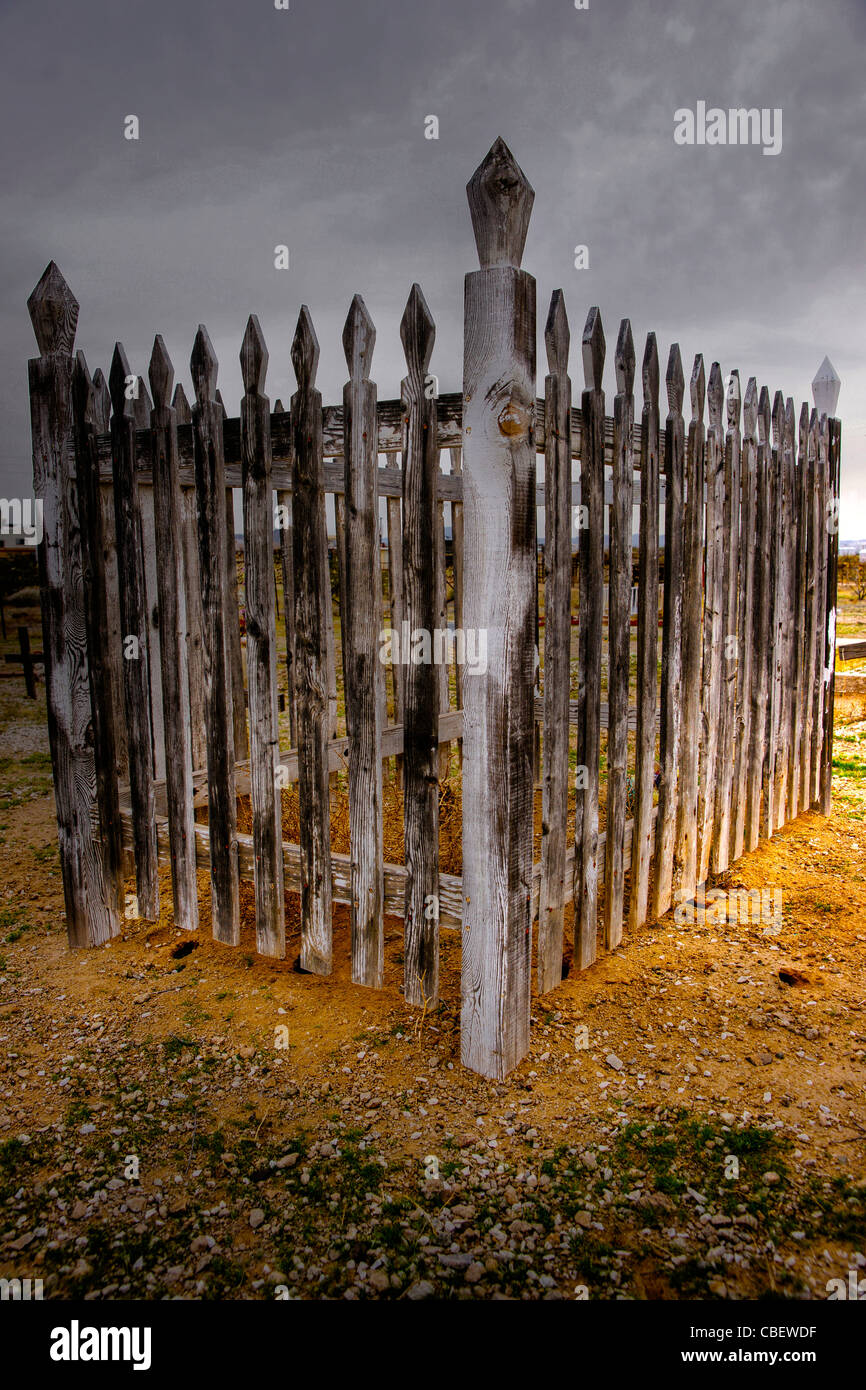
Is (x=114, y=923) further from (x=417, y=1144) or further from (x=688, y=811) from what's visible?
(x=688, y=811)

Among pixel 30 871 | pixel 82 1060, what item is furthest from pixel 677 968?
pixel 30 871

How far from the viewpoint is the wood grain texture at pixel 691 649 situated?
Answer: 3893 millimetres

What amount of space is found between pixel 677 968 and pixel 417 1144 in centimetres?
166

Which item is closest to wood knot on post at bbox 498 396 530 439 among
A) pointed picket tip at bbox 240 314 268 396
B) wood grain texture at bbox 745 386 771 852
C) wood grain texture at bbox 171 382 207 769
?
pointed picket tip at bbox 240 314 268 396

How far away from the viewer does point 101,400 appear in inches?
154

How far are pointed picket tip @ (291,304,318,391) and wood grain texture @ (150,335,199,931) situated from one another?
0.75m

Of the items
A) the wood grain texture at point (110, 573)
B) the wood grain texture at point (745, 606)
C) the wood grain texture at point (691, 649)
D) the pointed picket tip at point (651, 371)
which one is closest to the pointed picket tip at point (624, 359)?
the pointed picket tip at point (651, 371)

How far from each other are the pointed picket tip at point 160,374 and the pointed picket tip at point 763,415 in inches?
126

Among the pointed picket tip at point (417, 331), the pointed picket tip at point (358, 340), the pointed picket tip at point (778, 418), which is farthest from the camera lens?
the pointed picket tip at point (778, 418)

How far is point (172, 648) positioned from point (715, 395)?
9.68ft

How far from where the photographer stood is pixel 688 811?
4.20 m

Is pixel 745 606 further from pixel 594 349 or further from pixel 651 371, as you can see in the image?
pixel 594 349

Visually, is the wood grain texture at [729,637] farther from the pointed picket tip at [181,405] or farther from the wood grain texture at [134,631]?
the wood grain texture at [134,631]

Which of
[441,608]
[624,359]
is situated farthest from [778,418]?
[441,608]
